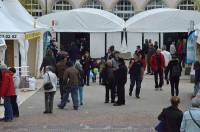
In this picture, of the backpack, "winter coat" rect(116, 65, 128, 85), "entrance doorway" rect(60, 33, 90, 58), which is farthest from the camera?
"entrance doorway" rect(60, 33, 90, 58)

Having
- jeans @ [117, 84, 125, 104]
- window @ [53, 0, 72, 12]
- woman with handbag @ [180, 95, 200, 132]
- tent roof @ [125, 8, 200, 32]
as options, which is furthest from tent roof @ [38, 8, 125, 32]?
woman with handbag @ [180, 95, 200, 132]

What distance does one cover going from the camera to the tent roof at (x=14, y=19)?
24.1 m

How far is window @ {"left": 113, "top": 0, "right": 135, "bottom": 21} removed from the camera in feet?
177

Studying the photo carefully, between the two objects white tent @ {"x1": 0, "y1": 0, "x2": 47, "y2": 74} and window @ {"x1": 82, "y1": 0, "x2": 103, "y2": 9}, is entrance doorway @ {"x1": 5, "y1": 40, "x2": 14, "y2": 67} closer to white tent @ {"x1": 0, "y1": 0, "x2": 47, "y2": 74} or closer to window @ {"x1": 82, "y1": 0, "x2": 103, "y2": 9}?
white tent @ {"x1": 0, "y1": 0, "x2": 47, "y2": 74}

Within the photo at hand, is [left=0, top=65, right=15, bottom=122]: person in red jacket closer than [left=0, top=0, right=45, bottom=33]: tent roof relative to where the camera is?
Yes

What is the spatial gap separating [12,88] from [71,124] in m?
1.89

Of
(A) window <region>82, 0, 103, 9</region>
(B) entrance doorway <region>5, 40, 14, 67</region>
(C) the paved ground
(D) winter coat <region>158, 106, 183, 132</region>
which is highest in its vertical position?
(A) window <region>82, 0, 103, 9</region>

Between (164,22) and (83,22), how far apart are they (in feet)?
14.3

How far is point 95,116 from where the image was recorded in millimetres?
17016

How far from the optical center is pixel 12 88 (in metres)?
16.2

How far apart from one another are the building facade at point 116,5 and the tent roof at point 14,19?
82.5 feet

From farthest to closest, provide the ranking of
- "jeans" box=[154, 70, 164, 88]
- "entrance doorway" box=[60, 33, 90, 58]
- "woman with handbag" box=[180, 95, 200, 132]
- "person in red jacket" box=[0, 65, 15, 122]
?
"entrance doorway" box=[60, 33, 90, 58]
"jeans" box=[154, 70, 164, 88]
"person in red jacket" box=[0, 65, 15, 122]
"woman with handbag" box=[180, 95, 200, 132]

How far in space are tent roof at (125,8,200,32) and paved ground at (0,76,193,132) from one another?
429 inches

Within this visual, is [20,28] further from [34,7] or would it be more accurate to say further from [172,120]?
[34,7]
